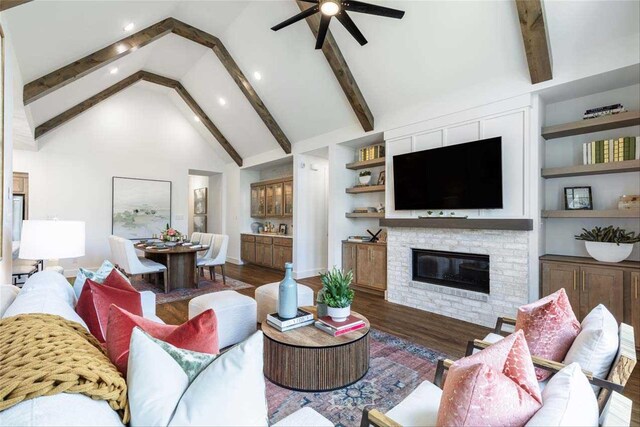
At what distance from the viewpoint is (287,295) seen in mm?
2301

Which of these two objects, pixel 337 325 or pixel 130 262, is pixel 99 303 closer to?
pixel 337 325

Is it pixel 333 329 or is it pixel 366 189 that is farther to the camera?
pixel 366 189

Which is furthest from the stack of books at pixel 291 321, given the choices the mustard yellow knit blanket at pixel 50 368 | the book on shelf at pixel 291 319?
the mustard yellow knit blanket at pixel 50 368

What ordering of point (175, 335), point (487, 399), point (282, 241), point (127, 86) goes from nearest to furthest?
1. point (487, 399)
2. point (175, 335)
3. point (127, 86)
4. point (282, 241)

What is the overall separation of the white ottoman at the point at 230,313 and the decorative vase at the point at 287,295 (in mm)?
650

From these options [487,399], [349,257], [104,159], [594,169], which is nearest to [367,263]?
[349,257]

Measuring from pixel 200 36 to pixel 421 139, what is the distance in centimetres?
384

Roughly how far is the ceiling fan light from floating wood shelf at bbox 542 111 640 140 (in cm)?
248

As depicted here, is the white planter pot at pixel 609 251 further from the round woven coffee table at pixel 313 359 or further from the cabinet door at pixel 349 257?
the cabinet door at pixel 349 257

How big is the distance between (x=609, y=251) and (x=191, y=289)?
535 cm

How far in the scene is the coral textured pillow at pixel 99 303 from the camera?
5.15ft

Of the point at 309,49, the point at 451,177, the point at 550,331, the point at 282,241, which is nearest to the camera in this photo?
the point at 550,331

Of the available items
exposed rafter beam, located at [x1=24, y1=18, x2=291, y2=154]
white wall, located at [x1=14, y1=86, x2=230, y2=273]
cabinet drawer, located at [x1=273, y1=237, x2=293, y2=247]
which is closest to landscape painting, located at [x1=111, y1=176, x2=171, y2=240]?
white wall, located at [x1=14, y1=86, x2=230, y2=273]

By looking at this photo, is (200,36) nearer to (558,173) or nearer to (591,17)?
(591,17)
